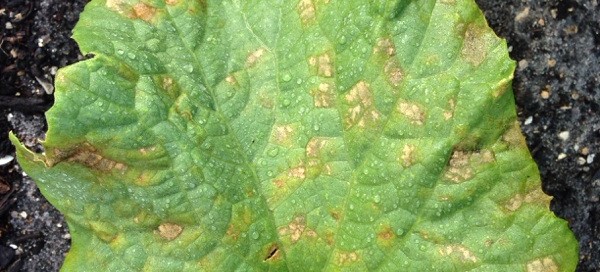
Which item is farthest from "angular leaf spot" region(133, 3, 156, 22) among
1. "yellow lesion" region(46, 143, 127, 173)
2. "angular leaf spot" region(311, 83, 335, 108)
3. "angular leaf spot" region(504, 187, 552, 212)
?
"angular leaf spot" region(504, 187, 552, 212)

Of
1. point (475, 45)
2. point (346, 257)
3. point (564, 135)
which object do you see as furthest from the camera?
point (564, 135)

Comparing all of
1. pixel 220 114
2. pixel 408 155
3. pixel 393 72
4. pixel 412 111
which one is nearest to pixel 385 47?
pixel 393 72

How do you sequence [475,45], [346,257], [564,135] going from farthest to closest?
[564,135]
[346,257]
[475,45]

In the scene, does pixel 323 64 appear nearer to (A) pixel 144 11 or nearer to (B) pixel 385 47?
(B) pixel 385 47

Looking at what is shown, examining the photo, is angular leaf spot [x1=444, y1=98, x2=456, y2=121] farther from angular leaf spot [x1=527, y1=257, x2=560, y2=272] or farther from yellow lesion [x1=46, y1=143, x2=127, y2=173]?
yellow lesion [x1=46, y1=143, x2=127, y2=173]

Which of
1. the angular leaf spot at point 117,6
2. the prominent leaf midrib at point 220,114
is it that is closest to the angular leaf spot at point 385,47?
the prominent leaf midrib at point 220,114

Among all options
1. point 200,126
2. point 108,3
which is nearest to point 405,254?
point 200,126

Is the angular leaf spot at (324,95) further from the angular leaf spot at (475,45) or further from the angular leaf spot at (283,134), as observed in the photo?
the angular leaf spot at (475,45)
